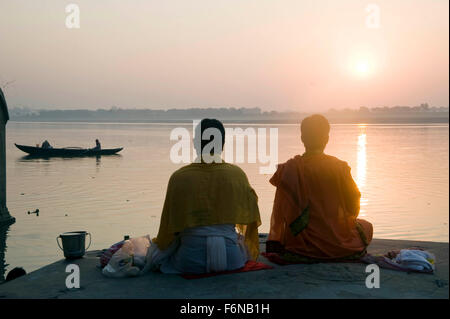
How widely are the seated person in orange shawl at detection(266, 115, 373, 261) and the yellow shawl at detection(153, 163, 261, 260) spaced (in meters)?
0.56

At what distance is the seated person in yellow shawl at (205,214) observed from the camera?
200 inches

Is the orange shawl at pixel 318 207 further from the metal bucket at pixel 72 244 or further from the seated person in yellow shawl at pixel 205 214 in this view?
the metal bucket at pixel 72 244

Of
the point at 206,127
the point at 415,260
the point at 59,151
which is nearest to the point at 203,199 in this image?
the point at 206,127

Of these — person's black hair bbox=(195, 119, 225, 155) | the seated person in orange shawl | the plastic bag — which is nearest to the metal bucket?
the plastic bag

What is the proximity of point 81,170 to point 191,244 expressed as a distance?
956 inches

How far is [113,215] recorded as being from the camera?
601 inches

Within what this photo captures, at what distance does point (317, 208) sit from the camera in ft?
18.1

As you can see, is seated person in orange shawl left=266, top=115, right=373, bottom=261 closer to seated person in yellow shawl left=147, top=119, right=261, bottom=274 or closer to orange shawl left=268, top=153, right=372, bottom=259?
orange shawl left=268, top=153, right=372, bottom=259

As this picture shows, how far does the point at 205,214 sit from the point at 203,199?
0.14 metres

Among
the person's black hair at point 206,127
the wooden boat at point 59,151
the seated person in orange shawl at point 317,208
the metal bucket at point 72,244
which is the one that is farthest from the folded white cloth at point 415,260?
the wooden boat at point 59,151

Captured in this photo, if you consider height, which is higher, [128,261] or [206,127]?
[206,127]

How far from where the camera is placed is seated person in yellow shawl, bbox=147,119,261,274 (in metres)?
5.08

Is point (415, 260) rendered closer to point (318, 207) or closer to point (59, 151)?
point (318, 207)
